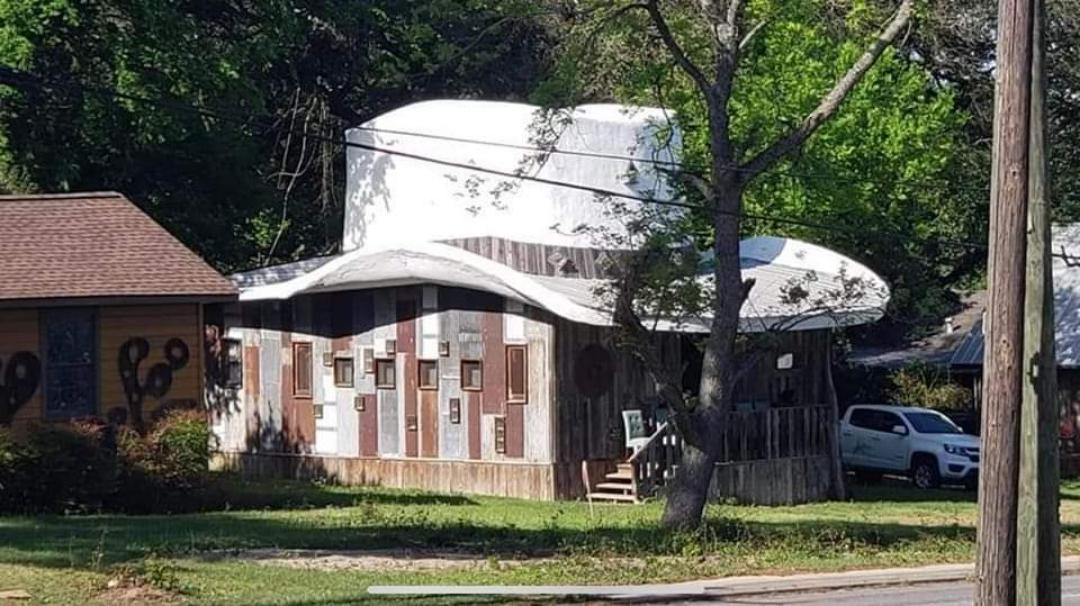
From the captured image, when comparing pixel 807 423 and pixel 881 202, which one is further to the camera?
pixel 881 202

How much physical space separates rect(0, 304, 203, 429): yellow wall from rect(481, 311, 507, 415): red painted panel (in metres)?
5.51

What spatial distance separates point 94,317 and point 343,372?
7272 mm

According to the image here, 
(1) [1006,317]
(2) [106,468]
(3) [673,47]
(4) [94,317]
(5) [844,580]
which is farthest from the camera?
(4) [94,317]

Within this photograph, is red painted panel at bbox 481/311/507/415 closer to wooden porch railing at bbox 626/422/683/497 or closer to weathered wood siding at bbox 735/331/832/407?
wooden porch railing at bbox 626/422/683/497

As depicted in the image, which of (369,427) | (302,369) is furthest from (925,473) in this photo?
(302,369)

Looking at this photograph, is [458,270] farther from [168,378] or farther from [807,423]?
[807,423]

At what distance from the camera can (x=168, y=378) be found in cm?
3133

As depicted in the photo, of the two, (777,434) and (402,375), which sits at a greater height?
(402,375)

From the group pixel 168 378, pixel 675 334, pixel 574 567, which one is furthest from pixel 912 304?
pixel 574 567

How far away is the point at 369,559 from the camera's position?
22984 millimetres

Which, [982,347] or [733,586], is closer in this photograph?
[733,586]

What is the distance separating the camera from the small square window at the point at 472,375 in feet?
114

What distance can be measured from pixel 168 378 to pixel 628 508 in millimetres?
8216

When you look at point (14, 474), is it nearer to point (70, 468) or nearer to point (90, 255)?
point (70, 468)
